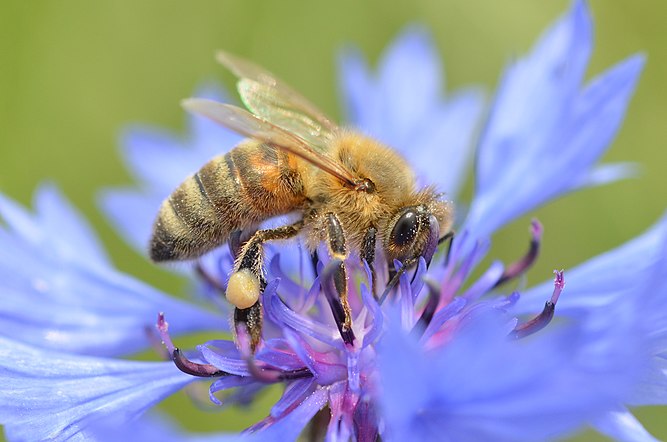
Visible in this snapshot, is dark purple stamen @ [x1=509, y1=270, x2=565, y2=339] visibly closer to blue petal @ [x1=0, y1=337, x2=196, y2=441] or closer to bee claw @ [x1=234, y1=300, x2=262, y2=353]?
Result: bee claw @ [x1=234, y1=300, x2=262, y2=353]

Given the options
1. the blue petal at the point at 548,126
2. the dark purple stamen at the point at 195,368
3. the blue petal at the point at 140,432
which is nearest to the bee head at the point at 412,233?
the dark purple stamen at the point at 195,368

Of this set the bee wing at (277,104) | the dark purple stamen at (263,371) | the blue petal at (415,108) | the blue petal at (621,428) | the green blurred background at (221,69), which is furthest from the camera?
the green blurred background at (221,69)

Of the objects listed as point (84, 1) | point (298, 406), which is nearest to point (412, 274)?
point (298, 406)

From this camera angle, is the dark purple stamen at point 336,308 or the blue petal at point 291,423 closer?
the blue petal at point 291,423

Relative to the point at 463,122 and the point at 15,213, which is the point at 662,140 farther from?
the point at 15,213

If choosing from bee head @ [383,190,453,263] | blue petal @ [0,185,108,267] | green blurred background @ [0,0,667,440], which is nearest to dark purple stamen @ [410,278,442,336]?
bee head @ [383,190,453,263]

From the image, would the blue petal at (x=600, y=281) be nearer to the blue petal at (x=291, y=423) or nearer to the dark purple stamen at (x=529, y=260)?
the dark purple stamen at (x=529, y=260)

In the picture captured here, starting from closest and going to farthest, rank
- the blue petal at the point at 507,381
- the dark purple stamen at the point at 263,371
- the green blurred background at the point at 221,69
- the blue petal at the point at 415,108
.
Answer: the blue petal at the point at 507,381
the dark purple stamen at the point at 263,371
the blue petal at the point at 415,108
the green blurred background at the point at 221,69

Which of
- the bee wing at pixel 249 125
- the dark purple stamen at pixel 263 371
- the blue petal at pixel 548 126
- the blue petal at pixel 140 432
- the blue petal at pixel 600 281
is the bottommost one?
the blue petal at pixel 140 432

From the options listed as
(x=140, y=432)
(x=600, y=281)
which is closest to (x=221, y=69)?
(x=600, y=281)
